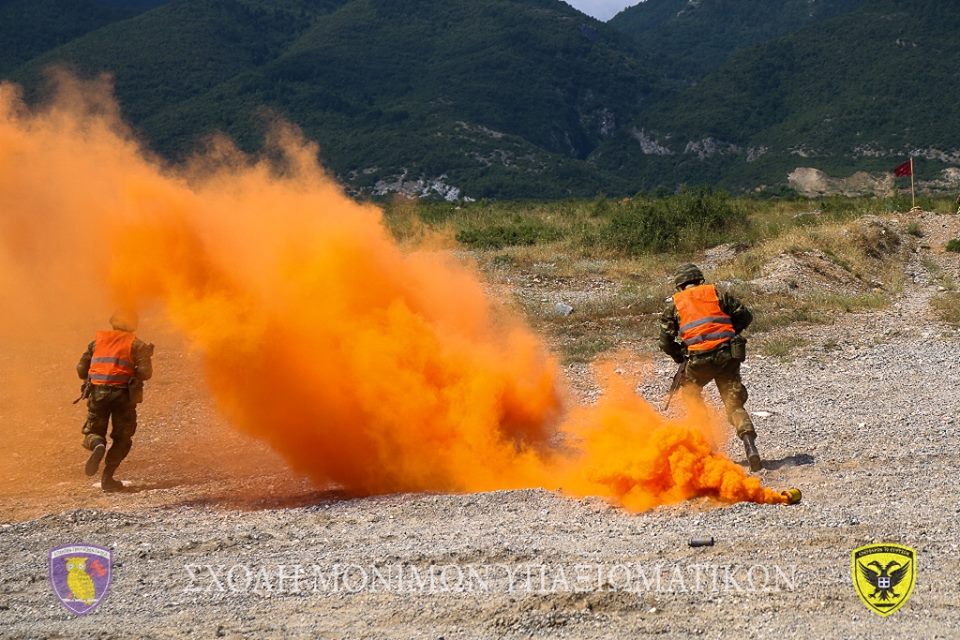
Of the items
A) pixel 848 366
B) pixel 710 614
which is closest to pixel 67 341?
pixel 848 366

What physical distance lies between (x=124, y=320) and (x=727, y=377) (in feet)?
19.2

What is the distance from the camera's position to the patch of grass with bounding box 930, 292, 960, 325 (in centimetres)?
1614

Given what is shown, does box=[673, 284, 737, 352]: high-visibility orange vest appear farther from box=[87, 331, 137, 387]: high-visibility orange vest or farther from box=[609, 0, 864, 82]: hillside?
box=[609, 0, 864, 82]: hillside

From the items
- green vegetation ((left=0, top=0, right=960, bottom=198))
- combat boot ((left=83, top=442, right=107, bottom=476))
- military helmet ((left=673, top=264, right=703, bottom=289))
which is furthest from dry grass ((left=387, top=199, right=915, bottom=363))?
green vegetation ((left=0, top=0, right=960, bottom=198))

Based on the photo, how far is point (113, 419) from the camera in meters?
9.38

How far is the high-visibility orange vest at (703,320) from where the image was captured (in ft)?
27.9

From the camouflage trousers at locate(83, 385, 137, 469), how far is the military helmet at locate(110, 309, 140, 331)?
23.8 inches

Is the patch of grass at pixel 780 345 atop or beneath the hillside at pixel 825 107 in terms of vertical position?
beneath

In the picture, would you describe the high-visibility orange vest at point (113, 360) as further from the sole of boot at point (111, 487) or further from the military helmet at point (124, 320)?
the sole of boot at point (111, 487)

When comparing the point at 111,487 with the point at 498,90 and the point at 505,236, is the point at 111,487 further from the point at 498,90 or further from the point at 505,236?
the point at 498,90

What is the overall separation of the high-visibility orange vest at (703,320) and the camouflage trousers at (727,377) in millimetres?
101

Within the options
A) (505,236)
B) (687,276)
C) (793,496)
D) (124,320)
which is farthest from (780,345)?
(505,236)

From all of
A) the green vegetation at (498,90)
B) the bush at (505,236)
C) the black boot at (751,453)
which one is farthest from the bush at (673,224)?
the green vegetation at (498,90)

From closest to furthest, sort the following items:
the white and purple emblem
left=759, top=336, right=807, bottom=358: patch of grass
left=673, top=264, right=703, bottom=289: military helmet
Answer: the white and purple emblem
left=673, top=264, right=703, bottom=289: military helmet
left=759, top=336, right=807, bottom=358: patch of grass
